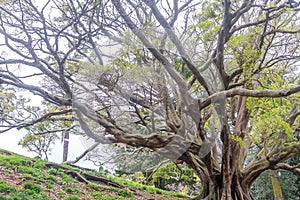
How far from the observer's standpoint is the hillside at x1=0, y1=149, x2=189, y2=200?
4387 mm

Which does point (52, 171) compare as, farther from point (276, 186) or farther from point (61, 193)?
point (276, 186)

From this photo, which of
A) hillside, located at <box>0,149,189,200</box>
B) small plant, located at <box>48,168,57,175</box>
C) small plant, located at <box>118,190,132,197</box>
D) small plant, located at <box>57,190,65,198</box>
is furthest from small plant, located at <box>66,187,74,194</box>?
small plant, located at <box>118,190,132,197</box>

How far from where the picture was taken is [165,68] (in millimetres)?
5055

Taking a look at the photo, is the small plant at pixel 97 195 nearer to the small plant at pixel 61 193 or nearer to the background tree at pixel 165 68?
the small plant at pixel 61 193

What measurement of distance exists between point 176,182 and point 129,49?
884cm

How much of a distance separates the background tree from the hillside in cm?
91

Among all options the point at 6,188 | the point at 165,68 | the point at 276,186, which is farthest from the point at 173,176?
the point at 6,188

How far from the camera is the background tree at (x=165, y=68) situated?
4824mm

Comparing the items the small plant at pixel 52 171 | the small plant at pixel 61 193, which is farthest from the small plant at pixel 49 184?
the small plant at pixel 52 171

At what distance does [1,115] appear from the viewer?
6.28 m

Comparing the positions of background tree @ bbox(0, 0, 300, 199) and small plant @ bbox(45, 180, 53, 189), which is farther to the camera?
small plant @ bbox(45, 180, 53, 189)

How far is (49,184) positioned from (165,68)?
2.91 m

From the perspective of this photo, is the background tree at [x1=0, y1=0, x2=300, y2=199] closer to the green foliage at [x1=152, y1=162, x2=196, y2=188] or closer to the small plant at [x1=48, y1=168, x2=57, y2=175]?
the small plant at [x1=48, y1=168, x2=57, y2=175]

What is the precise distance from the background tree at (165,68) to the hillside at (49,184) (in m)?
0.91
